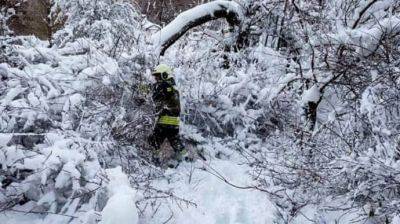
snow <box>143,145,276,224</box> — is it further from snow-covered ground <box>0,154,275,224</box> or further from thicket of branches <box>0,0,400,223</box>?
thicket of branches <box>0,0,400,223</box>

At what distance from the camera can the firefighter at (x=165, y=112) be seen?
608 cm

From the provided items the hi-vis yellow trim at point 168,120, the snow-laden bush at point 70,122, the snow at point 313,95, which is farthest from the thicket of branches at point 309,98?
the snow-laden bush at point 70,122

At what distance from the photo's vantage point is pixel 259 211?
16.4 feet

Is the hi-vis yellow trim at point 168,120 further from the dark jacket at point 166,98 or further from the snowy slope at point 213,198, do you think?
the snowy slope at point 213,198

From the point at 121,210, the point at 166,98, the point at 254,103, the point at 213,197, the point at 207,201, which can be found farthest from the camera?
the point at 254,103

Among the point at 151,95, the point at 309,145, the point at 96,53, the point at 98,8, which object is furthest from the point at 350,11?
the point at 98,8

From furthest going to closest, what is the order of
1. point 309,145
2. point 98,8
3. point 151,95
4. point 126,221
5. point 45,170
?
point 98,8 < point 151,95 < point 309,145 < point 45,170 < point 126,221

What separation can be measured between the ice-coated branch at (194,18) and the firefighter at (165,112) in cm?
172

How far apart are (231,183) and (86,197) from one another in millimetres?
1832

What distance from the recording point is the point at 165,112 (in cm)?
614

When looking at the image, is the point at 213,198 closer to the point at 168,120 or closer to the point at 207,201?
the point at 207,201

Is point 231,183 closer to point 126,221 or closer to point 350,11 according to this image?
point 126,221

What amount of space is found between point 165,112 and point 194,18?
2562 millimetres

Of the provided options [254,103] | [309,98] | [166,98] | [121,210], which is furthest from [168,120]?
[121,210]
